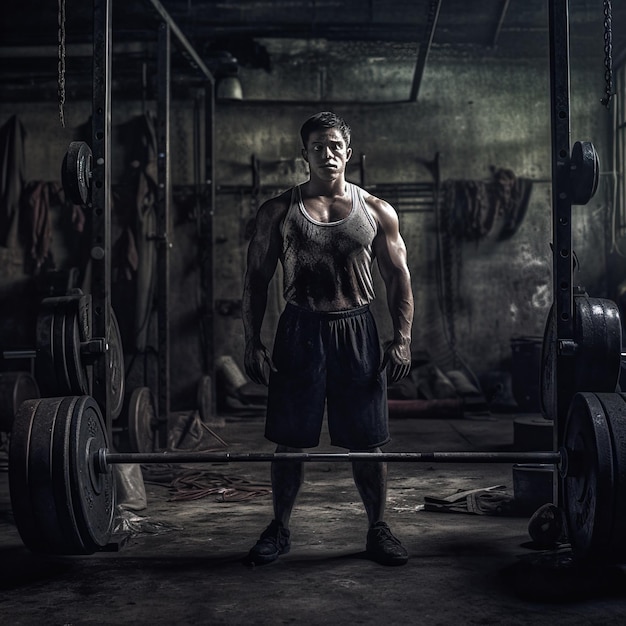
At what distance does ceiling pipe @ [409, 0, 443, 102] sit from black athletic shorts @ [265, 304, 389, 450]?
381 cm

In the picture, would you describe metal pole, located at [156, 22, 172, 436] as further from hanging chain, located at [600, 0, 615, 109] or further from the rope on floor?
hanging chain, located at [600, 0, 615, 109]

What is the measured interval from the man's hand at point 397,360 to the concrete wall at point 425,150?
5.01m

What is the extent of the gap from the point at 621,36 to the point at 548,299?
252 centimetres

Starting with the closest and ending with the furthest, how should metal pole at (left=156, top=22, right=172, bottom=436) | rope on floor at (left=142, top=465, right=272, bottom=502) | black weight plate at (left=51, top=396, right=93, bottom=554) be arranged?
black weight plate at (left=51, top=396, right=93, bottom=554) → rope on floor at (left=142, top=465, right=272, bottom=502) → metal pole at (left=156, top=22, right=172, bottom=436)

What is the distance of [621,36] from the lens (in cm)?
803

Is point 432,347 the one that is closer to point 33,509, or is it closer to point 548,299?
point 548,299

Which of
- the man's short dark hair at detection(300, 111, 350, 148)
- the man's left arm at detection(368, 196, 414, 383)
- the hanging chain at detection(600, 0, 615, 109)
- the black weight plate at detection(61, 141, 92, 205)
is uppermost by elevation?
the hanging chain at detection(600, 0, 615, 109)

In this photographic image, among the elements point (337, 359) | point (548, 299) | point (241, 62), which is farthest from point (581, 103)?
point (337, 359)

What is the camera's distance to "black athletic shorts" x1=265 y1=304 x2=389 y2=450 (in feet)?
10.3

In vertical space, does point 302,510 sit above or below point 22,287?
below

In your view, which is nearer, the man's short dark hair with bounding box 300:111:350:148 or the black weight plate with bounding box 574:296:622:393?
the black weight plate with bounding box 574:296:622:393

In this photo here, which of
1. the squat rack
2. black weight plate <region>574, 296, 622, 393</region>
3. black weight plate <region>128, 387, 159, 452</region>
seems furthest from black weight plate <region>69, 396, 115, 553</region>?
black weight plate <region>128, 387, 159, 452</region>

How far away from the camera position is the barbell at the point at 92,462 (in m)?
2.73

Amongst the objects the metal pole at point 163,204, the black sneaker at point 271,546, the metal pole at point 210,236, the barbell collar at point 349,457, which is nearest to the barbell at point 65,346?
the barbell collar at point 349,457
